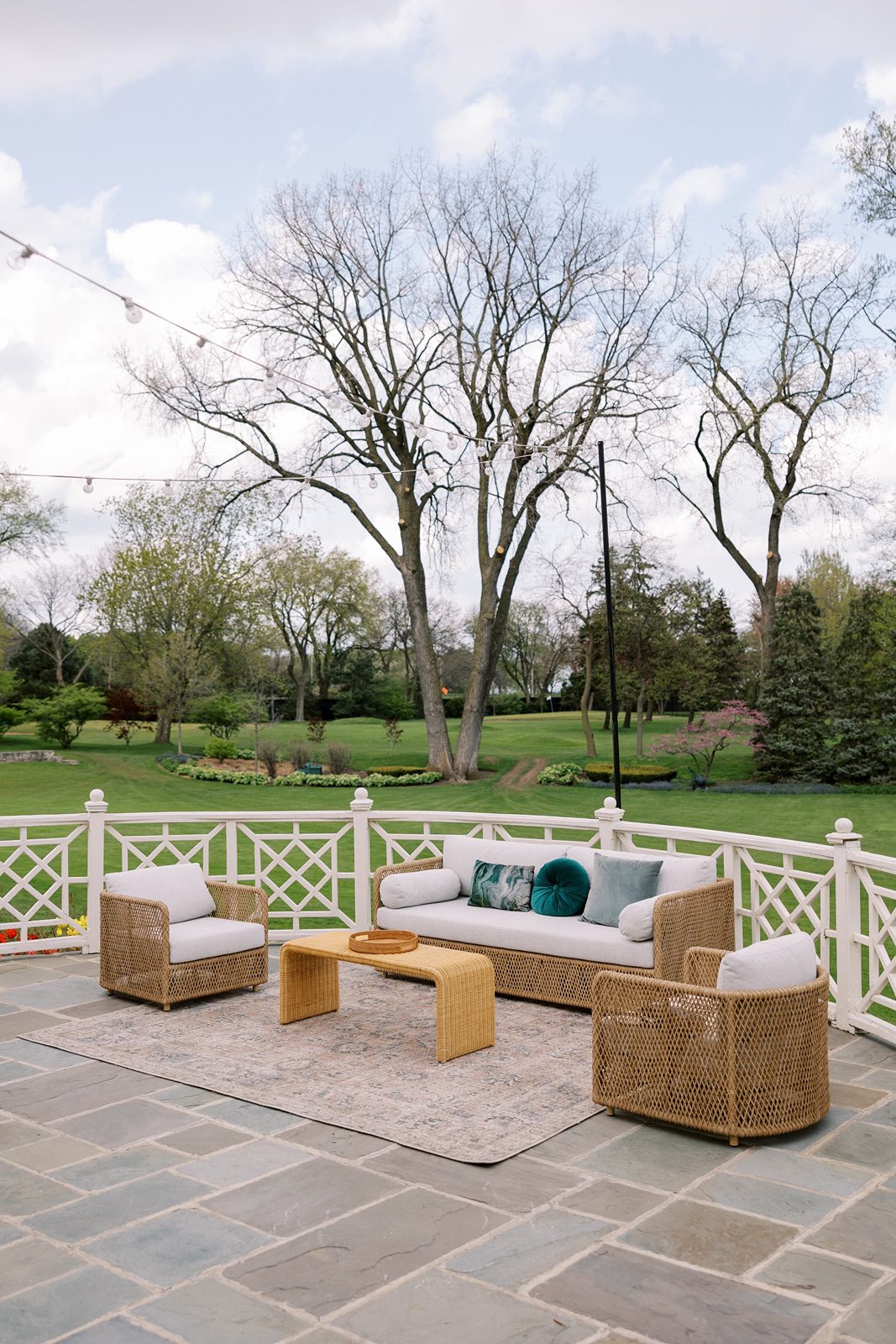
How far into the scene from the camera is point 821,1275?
9.33 ft

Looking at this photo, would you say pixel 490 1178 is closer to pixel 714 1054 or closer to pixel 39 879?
pixel 714 1054

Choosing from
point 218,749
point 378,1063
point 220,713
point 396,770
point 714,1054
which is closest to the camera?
point 714,1054

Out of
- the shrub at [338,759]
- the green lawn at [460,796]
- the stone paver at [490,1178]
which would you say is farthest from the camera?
the shrub at [338,759]

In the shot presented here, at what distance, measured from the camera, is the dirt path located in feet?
63.8

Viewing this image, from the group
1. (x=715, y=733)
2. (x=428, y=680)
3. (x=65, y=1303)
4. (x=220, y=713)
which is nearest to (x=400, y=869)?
(x=65, y=1303)

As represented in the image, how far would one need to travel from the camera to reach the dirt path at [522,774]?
63.8 feet

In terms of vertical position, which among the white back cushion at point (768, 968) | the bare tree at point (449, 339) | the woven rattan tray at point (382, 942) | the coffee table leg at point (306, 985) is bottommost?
the coffee table leg at point (306, 985)

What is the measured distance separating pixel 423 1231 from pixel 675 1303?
767 mm

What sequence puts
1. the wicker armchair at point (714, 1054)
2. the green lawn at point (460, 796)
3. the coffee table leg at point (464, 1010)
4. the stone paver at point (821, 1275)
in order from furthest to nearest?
the green lawn at point (460, 796)
the coffee table leg at point (464, 1010)
the wicker armchair at point (714, 1054)
the stone paver at point (821, 1275)

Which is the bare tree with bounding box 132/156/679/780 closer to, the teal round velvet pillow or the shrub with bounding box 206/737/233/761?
the shrub with bounding box 206/737/233/761

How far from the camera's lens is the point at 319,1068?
465 centimetres

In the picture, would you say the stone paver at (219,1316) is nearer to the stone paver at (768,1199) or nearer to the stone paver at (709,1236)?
the stone paver at (709,1236)

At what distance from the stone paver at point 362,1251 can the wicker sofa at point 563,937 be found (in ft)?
6.75

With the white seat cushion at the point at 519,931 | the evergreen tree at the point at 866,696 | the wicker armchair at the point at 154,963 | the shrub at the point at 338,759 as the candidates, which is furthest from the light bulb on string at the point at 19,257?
the evergreen tree at the point at 866,696
